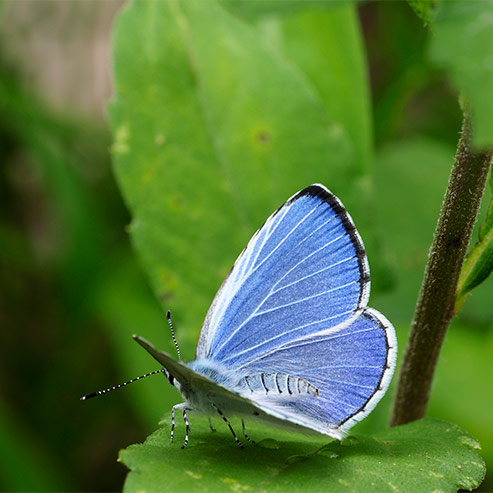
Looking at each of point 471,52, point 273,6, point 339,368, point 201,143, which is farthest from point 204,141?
point 471,52

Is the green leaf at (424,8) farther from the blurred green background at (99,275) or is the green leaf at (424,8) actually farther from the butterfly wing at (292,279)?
the blurred green background at (99,275)

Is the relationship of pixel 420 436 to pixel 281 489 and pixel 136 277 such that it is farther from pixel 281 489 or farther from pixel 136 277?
pixel 136 277

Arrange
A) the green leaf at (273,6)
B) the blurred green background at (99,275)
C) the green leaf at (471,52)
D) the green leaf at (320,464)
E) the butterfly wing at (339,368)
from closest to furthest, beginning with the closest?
the green leaf at (471,52) → the green leaf at (320,464) → the butterfly wing at (339,368) → the green leaf at (273,6) → the blurred green background at (99,275)

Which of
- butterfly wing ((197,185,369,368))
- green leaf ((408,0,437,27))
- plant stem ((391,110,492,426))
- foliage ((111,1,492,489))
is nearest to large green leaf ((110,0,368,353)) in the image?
foliage ((111,1,492,489))

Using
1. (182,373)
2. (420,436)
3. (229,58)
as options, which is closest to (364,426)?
(420,436)

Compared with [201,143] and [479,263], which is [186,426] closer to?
[479,263]

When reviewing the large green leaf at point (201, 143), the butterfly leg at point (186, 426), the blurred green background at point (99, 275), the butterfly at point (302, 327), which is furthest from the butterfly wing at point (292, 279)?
the blurred green background at point (99, 275)

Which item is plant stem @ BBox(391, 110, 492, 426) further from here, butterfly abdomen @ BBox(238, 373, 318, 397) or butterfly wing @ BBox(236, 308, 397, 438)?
butterfly abdomen @ BBox(238, 373, 318, 397)
